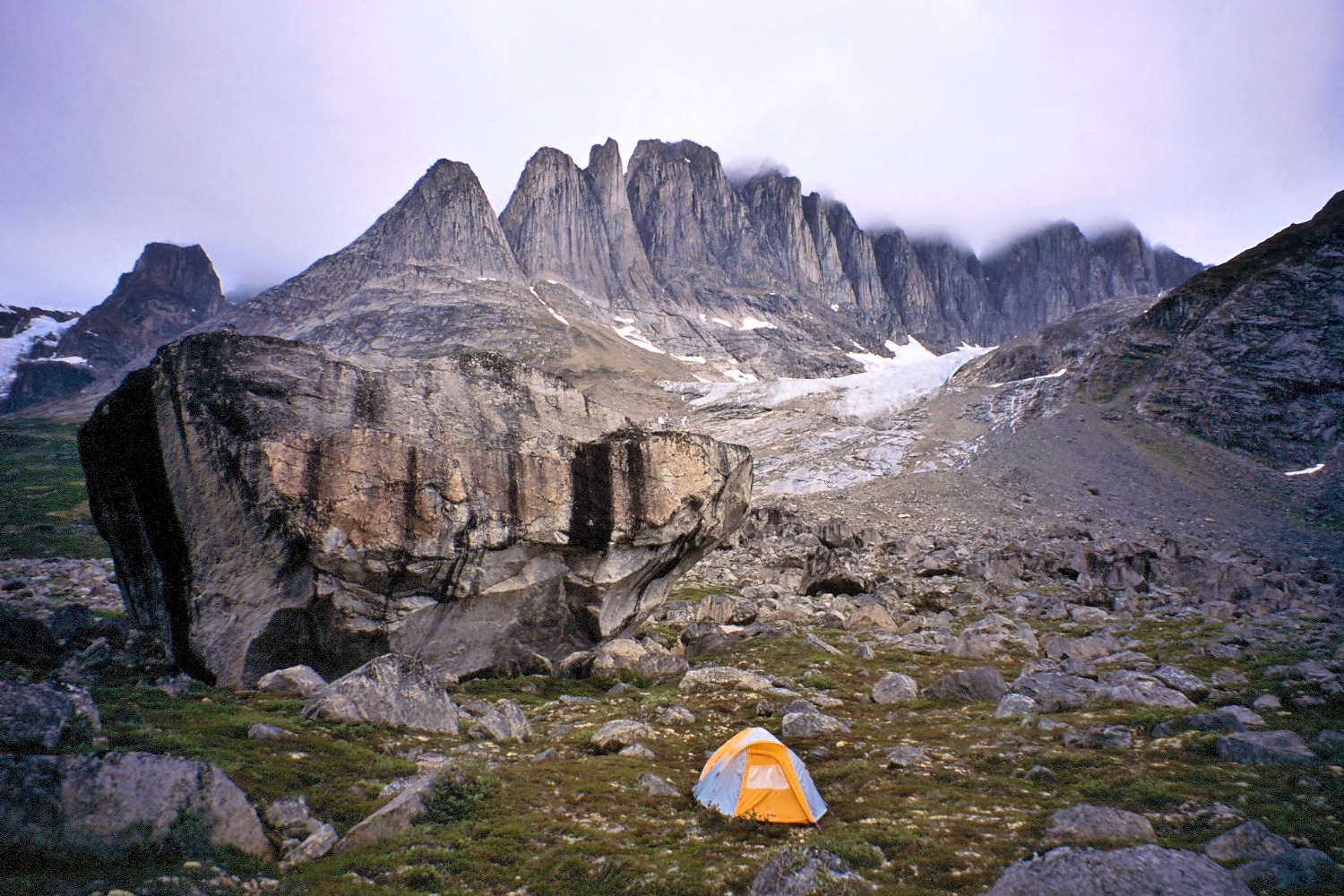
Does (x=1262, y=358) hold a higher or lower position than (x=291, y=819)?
higher

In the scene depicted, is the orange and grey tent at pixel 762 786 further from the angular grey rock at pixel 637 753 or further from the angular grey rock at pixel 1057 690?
the angular grey rock at pixel 1057 690

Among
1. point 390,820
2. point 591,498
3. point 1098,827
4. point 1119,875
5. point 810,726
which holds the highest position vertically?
point 591,498

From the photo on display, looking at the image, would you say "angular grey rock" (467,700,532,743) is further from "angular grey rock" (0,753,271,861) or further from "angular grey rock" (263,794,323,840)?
"angular grey rock" (0,753,271,861)

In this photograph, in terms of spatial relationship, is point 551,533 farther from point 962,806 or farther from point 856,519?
point 856,519

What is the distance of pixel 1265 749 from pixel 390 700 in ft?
61.1

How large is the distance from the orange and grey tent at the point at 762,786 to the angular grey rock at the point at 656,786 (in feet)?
1.50

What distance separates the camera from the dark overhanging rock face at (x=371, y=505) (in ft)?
58.9

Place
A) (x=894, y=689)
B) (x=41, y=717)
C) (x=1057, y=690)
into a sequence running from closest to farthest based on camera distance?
(x=41, y=717), (x=1057, y=690), (x=894, y=689)

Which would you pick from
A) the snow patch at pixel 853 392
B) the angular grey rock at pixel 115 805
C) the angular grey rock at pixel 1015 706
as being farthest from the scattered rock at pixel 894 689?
the snow patch at pixel 853 392

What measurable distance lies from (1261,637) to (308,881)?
32826 mm

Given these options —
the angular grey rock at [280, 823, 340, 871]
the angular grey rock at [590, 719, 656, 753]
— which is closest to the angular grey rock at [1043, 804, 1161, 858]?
the angular grey rock at [590, 719, 656, 753]

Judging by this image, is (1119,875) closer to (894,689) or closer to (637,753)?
(637,753)

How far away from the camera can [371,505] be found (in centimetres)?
1877

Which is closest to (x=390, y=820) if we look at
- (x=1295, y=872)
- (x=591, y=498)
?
(x=1295, y=872)
